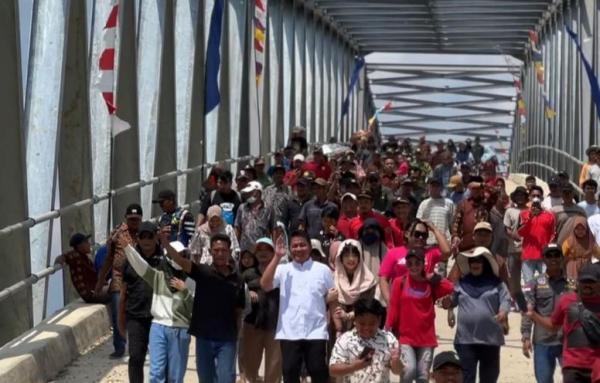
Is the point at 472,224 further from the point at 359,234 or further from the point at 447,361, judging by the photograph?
the point at 447,361

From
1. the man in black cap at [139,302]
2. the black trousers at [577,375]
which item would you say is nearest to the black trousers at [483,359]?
the black trousers at [577,375]

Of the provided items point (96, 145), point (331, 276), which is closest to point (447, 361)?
point (331, 276)

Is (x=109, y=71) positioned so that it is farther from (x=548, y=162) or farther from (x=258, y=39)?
(x=548, y=162)

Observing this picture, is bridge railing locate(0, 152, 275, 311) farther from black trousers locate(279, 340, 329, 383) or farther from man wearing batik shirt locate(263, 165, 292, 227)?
black trousers locate(279, 340, 329, 383)

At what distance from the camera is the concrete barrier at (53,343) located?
1229cm

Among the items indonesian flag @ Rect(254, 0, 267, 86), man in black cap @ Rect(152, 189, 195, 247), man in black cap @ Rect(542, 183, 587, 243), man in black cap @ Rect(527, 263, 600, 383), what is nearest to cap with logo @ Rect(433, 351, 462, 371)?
man in black cap @ Rect(527, 263, 600, 383)

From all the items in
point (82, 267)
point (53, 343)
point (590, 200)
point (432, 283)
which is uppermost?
point (590, 200)

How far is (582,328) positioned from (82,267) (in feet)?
19.5

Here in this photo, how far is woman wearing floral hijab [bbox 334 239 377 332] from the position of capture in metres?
12.2

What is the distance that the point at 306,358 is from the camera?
11.9 metres

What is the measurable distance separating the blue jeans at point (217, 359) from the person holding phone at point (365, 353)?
2042 mm

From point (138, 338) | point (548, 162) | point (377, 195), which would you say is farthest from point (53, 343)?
point (548, 162)

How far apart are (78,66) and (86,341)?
383 centimetres

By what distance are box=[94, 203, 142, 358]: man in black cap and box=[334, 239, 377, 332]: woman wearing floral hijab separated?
1754 millimetres
